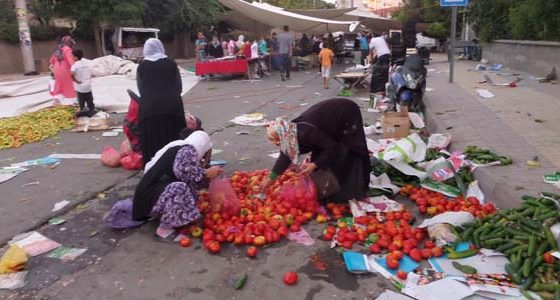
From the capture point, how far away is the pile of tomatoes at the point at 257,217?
414cm

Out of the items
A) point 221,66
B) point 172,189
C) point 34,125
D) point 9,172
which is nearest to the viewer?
point 172,189

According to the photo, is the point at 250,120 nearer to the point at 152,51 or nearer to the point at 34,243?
the point at 152,51

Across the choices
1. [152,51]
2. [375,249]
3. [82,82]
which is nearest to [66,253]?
[375,249]

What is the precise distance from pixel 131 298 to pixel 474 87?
37.4 feet

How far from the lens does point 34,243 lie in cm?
427

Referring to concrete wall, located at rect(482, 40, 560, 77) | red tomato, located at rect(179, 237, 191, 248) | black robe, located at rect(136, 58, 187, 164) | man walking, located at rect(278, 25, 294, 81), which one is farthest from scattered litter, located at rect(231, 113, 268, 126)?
concrete wall, located at rect(482, 40, 560, 77)

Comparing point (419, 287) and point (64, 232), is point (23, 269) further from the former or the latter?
point (419, 287)

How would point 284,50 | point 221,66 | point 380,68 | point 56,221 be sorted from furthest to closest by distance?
point 221,66
point 284,50
point 380,68
point 56,221

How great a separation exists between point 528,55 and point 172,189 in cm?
1582

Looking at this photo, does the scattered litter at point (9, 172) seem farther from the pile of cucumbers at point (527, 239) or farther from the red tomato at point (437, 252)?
the pile of cucumbers at point (527, 239)

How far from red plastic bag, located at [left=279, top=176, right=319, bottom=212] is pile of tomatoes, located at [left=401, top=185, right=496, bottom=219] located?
1.07 meters

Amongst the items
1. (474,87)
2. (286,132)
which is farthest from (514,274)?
(474,87)

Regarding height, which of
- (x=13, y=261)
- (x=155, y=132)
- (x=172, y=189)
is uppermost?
(x=155, y=132)

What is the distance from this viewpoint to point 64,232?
4574mm
